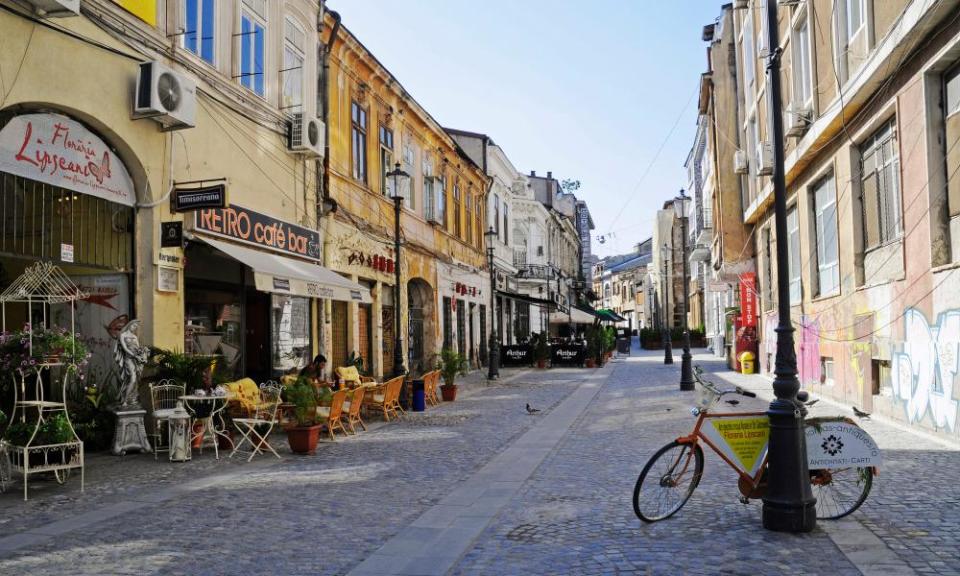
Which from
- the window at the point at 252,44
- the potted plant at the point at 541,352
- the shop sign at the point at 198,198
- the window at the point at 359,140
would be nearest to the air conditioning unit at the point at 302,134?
the window at the point at 252,44

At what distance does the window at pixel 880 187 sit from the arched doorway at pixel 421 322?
44.6 ft

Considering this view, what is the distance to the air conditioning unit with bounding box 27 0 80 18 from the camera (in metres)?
8.42

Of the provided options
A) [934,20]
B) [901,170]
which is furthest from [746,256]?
[934,20]

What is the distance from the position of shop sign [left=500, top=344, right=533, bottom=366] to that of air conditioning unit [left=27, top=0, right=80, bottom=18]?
2314 cm

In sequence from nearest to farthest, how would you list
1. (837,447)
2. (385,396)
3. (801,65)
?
(837,447) → (385,396) → (801,65)

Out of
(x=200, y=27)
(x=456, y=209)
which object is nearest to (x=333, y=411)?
(x=200, y=27)

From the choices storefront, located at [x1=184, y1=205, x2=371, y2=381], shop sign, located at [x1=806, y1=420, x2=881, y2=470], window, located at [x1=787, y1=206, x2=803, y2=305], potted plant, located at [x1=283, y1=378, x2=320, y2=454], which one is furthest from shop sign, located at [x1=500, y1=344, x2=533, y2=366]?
shop sign, located at [x1=806, y1=420, x2=881, y2=470]

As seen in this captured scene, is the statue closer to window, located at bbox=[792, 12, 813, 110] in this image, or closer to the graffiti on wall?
the graffiti on wall

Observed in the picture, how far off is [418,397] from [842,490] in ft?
33.3

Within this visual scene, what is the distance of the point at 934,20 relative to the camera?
9.09 meters

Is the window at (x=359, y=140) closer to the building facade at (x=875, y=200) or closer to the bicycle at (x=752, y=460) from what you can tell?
the building facade at (x=875, y=200)

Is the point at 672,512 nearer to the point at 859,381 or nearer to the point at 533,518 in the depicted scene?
the point at 533,518

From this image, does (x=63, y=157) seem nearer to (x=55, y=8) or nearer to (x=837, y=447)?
(x=55, y=8)

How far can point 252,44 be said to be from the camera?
13852 millimetres
